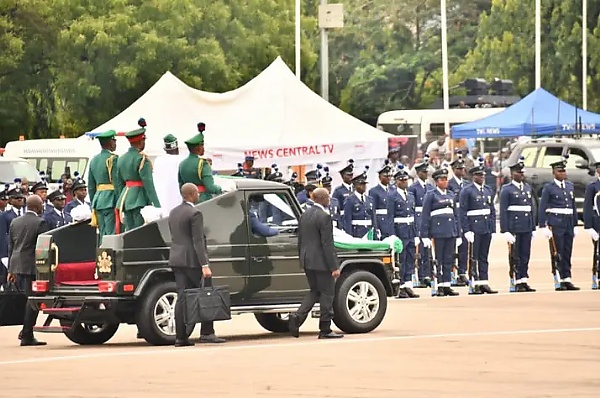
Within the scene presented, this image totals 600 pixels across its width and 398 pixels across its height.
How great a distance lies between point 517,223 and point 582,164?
1633 cm

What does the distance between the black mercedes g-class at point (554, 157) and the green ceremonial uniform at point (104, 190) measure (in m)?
23.5

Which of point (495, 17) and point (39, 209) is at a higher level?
point (495, 17)

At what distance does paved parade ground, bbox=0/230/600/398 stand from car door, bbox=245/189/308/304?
454 mm

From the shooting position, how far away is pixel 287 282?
20453 millimetres

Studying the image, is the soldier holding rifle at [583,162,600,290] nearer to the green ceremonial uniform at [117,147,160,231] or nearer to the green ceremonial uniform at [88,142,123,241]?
the green ceremonial uniform at [88,142,123,241]

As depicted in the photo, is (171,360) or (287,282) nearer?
(171,360)

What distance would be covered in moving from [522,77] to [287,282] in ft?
191

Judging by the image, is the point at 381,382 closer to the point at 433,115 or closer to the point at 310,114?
the point at 310,114

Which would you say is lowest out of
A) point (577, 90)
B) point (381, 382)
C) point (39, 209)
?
point (381, 382)

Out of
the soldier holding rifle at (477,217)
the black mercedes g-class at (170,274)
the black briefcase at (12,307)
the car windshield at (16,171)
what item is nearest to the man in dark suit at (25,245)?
the black briefcase at (12,307)

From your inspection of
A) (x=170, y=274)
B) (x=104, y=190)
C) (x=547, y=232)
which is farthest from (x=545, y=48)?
(x=170, y=274)

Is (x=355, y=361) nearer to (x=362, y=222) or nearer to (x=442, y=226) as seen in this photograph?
(x=362, y=222)

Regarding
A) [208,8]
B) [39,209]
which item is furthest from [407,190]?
[208,8]

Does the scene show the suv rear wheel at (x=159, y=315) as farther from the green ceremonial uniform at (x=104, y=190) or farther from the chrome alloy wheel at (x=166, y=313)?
the green ceremonial uniform at (x=104, y=190)
